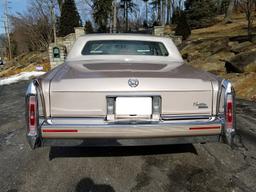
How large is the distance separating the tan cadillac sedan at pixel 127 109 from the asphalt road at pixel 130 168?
444 millimetres

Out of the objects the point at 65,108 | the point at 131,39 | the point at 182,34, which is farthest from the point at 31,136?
the point at 182,34

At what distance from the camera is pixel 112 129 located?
337 cm

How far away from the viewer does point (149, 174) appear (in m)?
3.82

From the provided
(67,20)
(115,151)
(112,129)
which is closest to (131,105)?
(112,129)

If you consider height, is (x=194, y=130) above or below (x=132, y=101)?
below

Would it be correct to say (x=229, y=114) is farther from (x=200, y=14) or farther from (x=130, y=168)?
(x=200, y=14)

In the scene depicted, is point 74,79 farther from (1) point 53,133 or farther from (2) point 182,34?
(2) point 182,34

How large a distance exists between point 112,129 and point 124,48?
2051 mm

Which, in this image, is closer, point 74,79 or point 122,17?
point 74,79

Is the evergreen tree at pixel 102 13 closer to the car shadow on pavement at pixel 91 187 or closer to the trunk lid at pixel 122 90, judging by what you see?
the trunk lid at pixel 122 90

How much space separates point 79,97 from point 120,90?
1.33 feet

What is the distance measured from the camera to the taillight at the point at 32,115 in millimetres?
3389

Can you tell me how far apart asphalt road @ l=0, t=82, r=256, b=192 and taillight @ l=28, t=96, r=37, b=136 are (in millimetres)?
608

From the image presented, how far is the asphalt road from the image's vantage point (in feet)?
11.5
